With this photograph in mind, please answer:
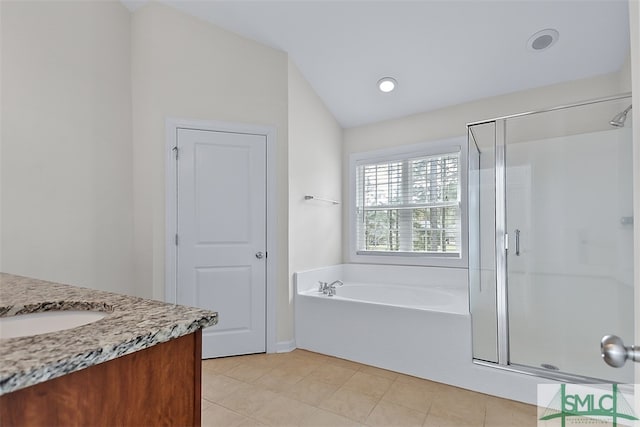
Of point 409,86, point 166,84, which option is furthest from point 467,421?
point 166,84

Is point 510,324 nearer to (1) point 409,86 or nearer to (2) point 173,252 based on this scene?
(1) point 409,86

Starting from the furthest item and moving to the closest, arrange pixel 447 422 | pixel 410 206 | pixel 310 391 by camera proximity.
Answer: pixel 410 206 < pixel 310 391 < pixel 447 422

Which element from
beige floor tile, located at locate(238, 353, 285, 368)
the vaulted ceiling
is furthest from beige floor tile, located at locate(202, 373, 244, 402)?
the vaulted ceiling

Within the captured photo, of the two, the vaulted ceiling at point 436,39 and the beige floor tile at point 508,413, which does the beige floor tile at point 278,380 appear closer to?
the beige floor tile at point 508,413

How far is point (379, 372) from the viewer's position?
256cm

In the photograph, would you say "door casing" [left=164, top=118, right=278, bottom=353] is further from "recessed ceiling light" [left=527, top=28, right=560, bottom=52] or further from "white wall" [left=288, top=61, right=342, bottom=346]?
"recessed ceiling light" [left=527, top=28, right=560, bottom=52]

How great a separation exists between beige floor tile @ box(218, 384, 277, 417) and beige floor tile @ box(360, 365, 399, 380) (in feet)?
2.46

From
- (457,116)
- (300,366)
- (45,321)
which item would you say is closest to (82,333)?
(45,321)

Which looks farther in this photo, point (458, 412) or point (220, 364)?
point (220, 364)

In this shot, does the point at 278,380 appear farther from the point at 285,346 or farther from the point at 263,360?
the point at 285,346

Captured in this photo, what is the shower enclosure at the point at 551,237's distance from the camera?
2232 millimetres

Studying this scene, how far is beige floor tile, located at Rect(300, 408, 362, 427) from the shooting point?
6.16ft

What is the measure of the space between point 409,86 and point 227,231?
2.19 m

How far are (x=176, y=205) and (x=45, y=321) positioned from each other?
1925 millimetres
